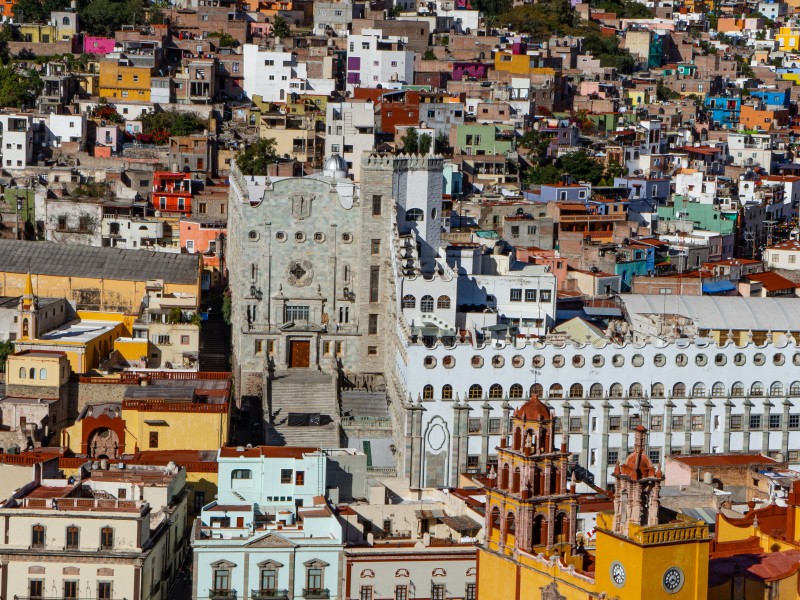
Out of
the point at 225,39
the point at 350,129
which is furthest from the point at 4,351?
the point at 225,39

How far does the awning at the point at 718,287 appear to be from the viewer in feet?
359

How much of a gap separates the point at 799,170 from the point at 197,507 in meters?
80.5

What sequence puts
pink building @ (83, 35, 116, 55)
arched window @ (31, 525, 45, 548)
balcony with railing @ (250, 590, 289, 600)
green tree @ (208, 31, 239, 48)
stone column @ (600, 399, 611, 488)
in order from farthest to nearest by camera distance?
green tree @ (208, 31, 239, 48) < pink building @ (83, 35, 116, 55) < stone column @ (600, 399, 611, 488) < arched window @ (31, 525, 45, 548) < balcony with railing @ (250, 590, 289, 600)

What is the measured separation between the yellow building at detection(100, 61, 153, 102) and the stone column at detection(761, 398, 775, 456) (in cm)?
6597

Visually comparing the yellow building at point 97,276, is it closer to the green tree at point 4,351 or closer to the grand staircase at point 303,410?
the green tree at point 4,351

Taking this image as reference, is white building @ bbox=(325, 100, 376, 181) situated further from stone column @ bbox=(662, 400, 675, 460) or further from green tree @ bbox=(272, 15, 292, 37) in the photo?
stone column @ bbox=(662, 400, 675, 460)

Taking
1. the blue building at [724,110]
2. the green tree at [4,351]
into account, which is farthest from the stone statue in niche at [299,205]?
the blue building at [724,110]

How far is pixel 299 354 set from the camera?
95.6 meters

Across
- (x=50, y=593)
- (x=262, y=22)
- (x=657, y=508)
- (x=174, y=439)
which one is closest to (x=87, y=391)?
(x=174, y=439)

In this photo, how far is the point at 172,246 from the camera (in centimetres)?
11631

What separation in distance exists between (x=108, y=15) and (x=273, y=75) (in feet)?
68.3

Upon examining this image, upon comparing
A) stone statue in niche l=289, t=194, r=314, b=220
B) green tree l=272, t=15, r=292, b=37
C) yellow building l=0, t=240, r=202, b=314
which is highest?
green tree l=272, t=15, r=292, b=37

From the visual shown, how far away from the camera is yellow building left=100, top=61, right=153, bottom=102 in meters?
145

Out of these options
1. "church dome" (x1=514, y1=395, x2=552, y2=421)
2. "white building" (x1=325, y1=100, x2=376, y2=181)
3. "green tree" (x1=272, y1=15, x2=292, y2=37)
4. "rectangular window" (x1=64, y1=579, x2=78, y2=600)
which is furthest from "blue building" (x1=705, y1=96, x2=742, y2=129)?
"rectangular window" (x1=64, y1=579, x2=78, y2=600)
